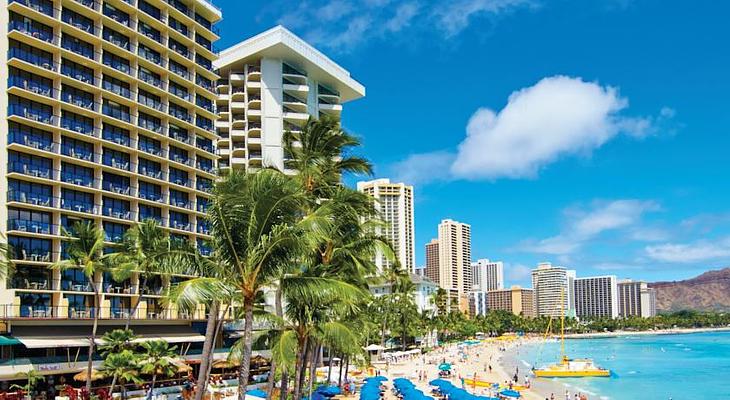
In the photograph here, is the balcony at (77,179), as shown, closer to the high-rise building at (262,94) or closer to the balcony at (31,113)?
the balcony at (31,113)

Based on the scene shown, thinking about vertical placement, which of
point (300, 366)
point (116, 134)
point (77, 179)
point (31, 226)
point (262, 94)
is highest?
point (262, 94)

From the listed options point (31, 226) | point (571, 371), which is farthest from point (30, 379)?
point (571, 371)

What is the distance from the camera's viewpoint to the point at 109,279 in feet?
160

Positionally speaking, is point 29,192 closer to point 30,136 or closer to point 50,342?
point 30,136

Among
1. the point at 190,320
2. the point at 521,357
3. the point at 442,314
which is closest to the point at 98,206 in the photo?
the point at 190,320

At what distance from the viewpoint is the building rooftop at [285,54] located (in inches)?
2862

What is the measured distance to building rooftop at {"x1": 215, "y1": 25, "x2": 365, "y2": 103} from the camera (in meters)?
72.7

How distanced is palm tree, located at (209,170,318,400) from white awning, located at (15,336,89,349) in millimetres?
26560

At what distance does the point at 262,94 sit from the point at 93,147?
28277mm

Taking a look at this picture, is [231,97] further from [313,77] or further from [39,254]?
[39,254]

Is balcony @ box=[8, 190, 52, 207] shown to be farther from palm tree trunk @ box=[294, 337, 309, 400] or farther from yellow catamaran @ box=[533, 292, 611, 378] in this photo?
yellow catamaran @ box=[533, 292, 611, 378]

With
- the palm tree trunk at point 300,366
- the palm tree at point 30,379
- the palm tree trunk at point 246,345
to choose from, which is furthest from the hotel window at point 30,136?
the palm tree trunk at point 246,345

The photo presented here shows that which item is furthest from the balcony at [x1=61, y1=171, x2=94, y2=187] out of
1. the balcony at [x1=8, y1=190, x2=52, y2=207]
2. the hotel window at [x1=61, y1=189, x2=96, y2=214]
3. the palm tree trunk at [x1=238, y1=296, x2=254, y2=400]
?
the palm tree trunk at [x1=238, y1=296, x2=254, y2=400]

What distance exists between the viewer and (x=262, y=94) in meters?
74.8
